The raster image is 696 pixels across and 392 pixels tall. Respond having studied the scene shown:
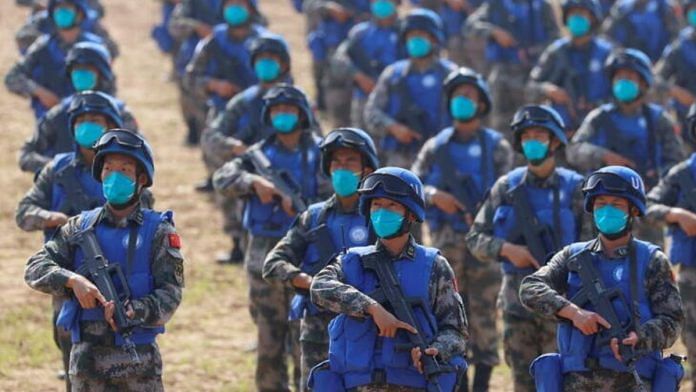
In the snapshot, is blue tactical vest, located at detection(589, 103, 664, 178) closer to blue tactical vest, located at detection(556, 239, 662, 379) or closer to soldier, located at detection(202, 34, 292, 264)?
soldier, located at detection(202, 34, 292, 264)

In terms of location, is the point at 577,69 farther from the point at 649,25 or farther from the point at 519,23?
the point at 649,25

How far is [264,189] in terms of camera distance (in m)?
13.3

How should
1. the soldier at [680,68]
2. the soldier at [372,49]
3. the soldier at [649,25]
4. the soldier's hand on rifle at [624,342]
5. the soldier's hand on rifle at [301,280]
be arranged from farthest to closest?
1. the soldier at [649,25]
2. the soldier at [372,49]
3. the soldier at [680,68]
4. the soldier's hand on rifle at [301,280]
5. the soldier's hand on rifle at [624,342]

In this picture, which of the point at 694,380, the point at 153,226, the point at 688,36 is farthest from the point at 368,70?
the point at 153,226

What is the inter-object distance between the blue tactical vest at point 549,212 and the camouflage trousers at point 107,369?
3307mm

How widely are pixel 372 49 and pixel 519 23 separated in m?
2.49

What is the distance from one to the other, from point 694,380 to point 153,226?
5.24m

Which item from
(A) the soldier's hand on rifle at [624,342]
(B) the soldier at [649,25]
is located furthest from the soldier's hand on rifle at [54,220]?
(B) the soldier at [649,25]

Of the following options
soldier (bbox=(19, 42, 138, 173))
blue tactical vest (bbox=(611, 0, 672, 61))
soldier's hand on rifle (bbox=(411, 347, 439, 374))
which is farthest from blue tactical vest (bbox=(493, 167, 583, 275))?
blue tactical vest (bbox=(611, 0, 672, 61))

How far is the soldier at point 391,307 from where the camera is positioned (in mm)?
9516

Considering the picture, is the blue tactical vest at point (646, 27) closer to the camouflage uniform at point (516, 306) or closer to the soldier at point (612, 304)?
the camouflage uniform at point (516, 306)

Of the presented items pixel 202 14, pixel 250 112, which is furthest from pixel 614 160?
pixel 202 14

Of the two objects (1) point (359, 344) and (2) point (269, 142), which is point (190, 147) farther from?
(1) point (359, 344)

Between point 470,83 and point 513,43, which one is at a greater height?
point 513,43
